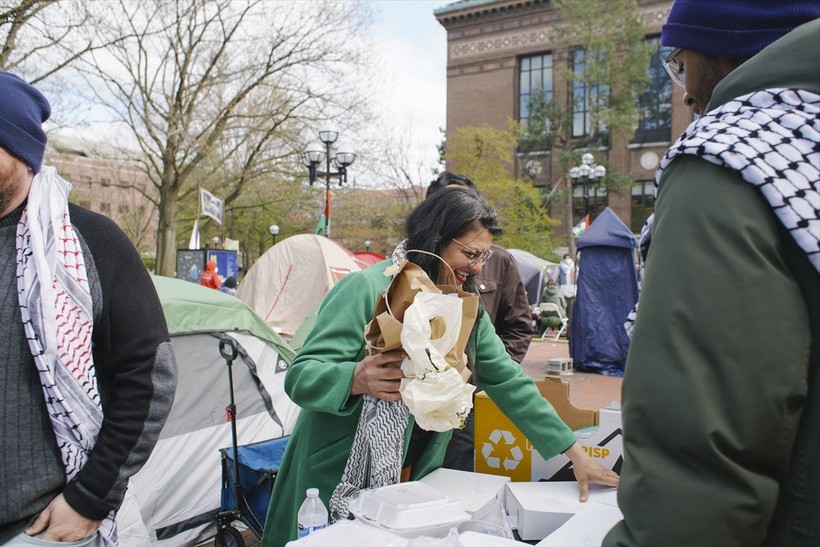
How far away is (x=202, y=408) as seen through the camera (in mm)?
4727

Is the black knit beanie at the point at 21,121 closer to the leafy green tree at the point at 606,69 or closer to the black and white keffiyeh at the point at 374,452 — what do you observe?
the black and white keffiyeh at the point at 374,452

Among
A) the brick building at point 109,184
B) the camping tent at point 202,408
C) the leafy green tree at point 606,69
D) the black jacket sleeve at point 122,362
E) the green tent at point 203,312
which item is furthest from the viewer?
the leafy green tree at point 606,69

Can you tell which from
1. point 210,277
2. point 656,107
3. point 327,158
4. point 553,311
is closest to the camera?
point 327,158

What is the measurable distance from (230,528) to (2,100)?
9.24ft

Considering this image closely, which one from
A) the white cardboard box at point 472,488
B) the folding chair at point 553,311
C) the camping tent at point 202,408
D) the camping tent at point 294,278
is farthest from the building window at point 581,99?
the white cardboard box at point 472,488

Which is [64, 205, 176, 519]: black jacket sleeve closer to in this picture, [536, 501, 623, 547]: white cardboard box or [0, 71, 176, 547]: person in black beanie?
[0, 71, 176, 547]: person in black beanie

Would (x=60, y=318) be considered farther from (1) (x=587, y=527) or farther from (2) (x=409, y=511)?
(1) (x=587, y=527)

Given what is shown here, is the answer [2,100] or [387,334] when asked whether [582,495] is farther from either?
[2,100]

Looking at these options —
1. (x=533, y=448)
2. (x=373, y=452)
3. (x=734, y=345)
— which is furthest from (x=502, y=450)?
(x=734, y=345)

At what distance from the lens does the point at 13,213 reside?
68.4 inches

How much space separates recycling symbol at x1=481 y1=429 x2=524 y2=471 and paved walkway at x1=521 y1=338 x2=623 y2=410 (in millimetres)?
4085

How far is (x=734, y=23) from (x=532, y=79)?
130ft

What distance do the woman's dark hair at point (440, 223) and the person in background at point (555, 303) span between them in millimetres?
14761

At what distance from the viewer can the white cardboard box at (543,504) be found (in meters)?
1.81
